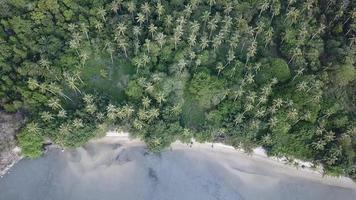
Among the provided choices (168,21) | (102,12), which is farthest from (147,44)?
(102,12)

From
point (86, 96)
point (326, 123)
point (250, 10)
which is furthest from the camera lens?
point (250, 10)

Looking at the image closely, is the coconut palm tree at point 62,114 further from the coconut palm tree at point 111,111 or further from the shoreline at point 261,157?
the shoreline at point 261,157

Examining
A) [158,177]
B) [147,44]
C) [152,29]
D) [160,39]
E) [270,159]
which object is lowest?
[158,177]

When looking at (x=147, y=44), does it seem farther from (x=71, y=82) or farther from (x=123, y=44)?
(x=71, y=82)

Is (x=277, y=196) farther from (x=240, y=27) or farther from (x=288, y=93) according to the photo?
(x=240, y=27)

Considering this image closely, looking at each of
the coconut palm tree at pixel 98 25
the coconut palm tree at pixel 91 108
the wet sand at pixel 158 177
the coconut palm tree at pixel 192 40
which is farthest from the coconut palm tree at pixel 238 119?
the coconut palm tree at pixel 98 25

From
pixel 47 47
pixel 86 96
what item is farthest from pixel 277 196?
pixel 47 47
